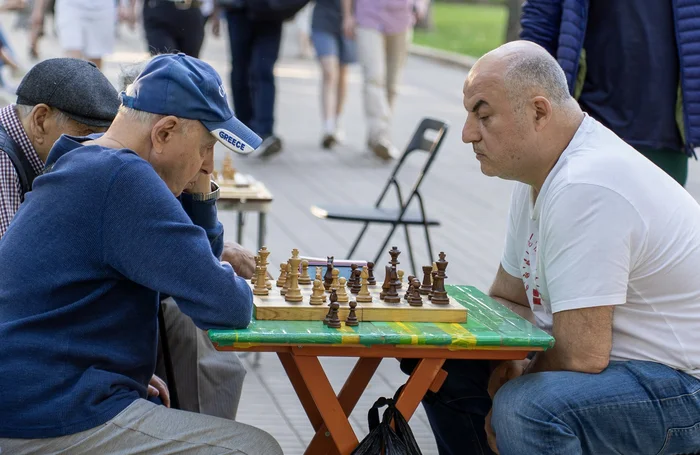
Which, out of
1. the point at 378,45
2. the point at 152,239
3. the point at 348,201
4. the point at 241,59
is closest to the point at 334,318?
the point at 152,239

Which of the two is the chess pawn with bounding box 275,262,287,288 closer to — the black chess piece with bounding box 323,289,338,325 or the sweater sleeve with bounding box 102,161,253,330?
the black chess piece with bounding box 323,289,338,325

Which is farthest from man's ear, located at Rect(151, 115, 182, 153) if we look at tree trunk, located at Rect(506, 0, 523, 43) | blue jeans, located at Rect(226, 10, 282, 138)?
tree trunk, located at Rect(506, 0, 523, 43)

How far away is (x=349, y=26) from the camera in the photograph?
956 cm

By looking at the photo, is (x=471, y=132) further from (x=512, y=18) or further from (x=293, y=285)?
(x=512, y=18)

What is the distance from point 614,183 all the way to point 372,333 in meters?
0.74

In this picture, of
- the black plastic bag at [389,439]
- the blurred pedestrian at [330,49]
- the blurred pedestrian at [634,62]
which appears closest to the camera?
the black plastic bag at [389,439]

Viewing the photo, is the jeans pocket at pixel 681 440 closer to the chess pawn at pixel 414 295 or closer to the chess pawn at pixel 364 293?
the chess pawn at pixel 414 295

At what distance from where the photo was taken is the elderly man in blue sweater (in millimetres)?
2391

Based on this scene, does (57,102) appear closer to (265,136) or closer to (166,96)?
(166,96)

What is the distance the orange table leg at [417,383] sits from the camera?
272cm

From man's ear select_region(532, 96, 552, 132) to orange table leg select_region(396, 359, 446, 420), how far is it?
2.25ft

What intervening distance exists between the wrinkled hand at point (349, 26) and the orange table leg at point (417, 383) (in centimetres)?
707

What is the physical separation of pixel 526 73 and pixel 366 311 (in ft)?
2.49

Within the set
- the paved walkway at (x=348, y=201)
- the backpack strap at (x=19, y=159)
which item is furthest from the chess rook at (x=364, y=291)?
the paved walkway at (x=348, y=201)
